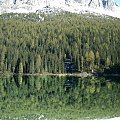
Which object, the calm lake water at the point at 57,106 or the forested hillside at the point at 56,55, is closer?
the calm lake water at the point at 57,106

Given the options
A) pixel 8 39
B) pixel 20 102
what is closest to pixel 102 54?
pixel 8 39

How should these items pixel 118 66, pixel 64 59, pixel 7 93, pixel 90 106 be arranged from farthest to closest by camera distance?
pixel 64 59, pixel 118 66, pixel 7 93, pixel 90 106

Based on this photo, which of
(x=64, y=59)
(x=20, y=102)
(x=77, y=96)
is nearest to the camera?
(x=20, y=102)

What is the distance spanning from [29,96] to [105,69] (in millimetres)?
86192

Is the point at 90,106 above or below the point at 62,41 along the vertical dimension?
below

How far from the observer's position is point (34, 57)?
548 ft

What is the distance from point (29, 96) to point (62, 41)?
11702cm

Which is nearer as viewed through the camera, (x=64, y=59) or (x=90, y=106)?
(x=90, y=106)

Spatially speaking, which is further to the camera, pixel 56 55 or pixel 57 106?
pixel 56 55

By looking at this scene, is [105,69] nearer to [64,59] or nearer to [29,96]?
[64,59]

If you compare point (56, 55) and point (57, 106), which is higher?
point (56, 55)

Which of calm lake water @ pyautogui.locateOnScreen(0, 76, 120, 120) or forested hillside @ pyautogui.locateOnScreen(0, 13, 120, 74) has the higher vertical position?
forested hillside @ pyautogui.locateOnScreen(0, 13, 120, 74)

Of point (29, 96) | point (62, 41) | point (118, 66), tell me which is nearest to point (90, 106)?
point (29, 96)

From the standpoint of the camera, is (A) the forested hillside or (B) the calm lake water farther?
(A) the forested hillside
